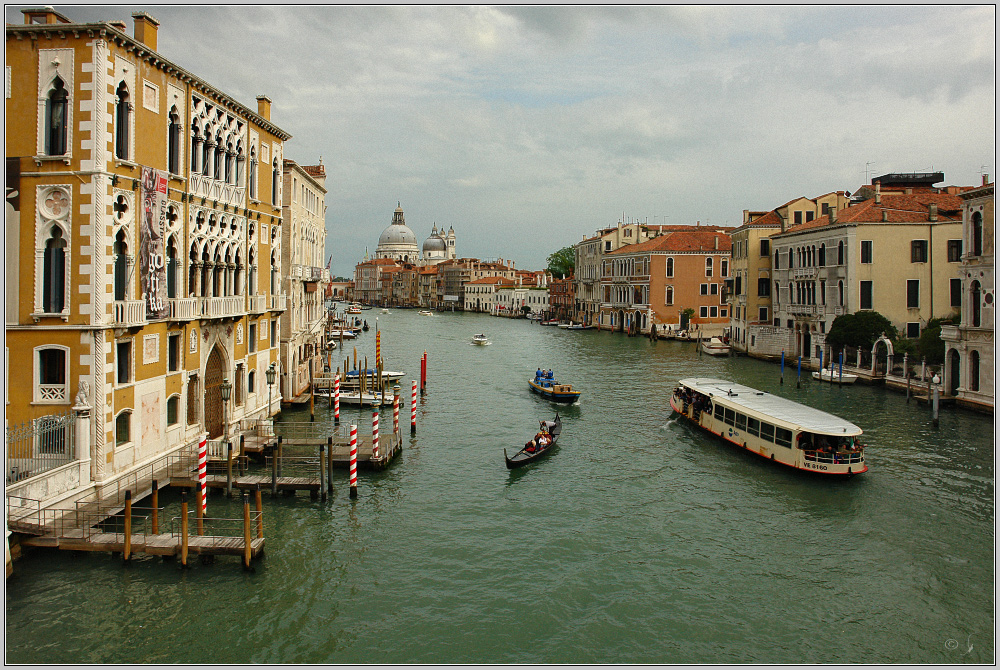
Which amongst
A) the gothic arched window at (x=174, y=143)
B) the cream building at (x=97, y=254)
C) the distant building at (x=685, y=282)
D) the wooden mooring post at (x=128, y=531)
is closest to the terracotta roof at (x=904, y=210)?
the distant building at (x=685, y=282)

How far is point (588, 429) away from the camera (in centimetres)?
2253

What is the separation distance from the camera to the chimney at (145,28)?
1377 cm

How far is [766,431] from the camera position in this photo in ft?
58.4

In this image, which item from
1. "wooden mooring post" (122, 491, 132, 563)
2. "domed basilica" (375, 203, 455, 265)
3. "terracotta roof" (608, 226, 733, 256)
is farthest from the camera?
"domed basilica" (375, 203, 455, 265)

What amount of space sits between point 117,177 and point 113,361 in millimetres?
3150

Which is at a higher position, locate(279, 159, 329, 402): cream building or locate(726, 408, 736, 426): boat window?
locate(279, 159, 329, 402): cream building

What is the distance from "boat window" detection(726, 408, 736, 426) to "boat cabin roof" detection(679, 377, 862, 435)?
157 millimetres

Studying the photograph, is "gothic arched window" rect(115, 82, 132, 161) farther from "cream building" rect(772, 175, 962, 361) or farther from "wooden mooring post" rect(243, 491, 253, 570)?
"cream building" rect(772, 175, 962, 361)

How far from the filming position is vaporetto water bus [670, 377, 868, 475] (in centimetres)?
1617

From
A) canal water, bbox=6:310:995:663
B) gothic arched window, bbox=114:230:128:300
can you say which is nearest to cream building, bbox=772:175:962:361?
canal water, bbox=6:310:995:663

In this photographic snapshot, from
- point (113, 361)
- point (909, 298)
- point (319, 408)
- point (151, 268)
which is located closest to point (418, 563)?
point (113, 361)

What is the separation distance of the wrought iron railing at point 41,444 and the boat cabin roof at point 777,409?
1465 cm

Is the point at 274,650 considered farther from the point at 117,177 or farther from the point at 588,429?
the point at 588,429

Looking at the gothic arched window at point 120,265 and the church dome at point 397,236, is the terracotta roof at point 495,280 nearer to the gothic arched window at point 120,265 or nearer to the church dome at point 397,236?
the church dome at point 397,236
